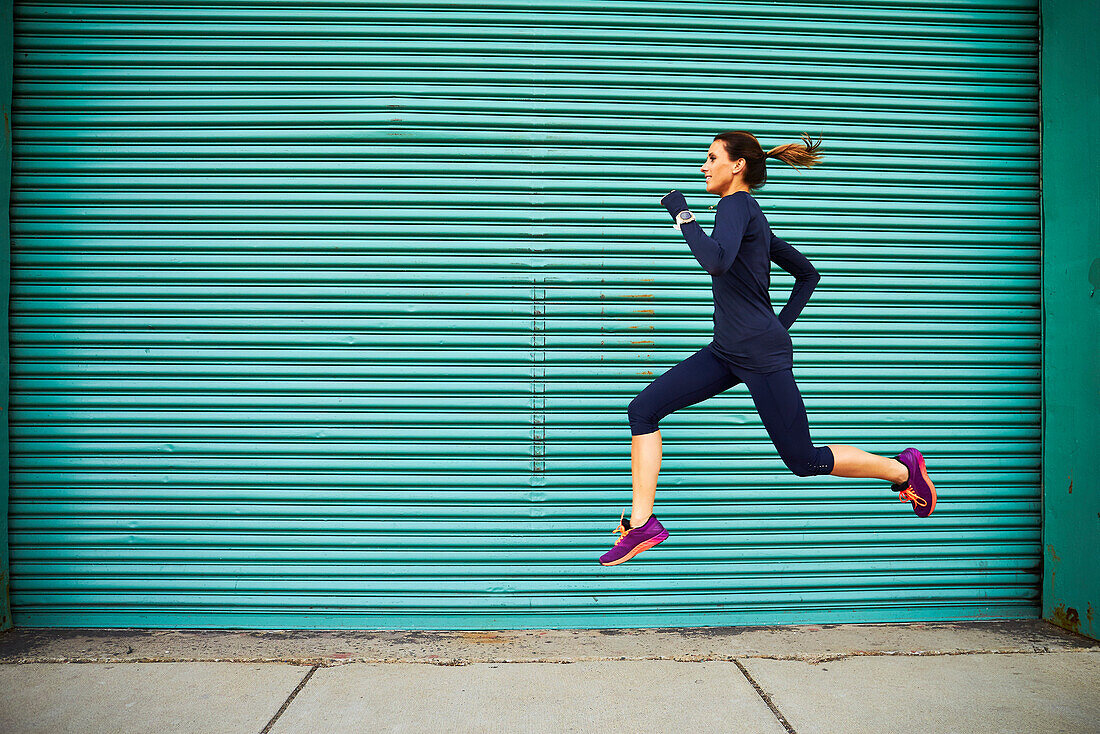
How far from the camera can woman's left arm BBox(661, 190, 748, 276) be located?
2.93m

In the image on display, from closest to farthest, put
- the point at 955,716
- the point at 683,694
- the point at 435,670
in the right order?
1. the point at 955,716
2. the point at 683,694
3. the point at 435,670

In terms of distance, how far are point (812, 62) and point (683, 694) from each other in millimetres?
3645

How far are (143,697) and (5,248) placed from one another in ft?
8.75

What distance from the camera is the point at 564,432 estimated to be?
410 centimetres

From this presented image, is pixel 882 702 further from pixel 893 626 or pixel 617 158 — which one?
pixel 617 158

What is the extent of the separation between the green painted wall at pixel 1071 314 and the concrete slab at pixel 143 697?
4.33 metres

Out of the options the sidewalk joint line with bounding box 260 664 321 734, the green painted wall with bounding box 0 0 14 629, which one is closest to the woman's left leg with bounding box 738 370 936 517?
the sidewalk joint line with bounding box 260 664 321 734

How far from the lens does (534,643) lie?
3.86 meters

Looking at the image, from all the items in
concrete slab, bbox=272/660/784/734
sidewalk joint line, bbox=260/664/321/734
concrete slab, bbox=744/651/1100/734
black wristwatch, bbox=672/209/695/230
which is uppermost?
black wristwatch, bbox=672/209/695/230

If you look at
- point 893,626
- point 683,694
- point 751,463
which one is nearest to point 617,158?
point 751,463

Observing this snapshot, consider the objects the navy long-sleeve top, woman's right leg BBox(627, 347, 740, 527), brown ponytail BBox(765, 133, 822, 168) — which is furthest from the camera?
brown ponytail BBox(765, 133, 822, 168)

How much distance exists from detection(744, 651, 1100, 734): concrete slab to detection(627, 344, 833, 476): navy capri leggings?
1031 mm

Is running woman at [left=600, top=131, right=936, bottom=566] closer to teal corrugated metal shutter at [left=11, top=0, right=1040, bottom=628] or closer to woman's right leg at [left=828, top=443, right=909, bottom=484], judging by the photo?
woman's right leg at [left=828, top=443, right=909, bottom=484]

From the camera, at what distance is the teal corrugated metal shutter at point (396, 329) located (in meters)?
4.05
